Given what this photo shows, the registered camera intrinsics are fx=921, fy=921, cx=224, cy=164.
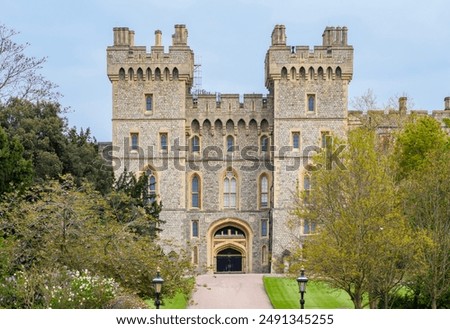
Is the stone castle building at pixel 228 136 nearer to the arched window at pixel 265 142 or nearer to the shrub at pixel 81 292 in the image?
the arched window at pixel 265 142

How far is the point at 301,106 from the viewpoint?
146 ft

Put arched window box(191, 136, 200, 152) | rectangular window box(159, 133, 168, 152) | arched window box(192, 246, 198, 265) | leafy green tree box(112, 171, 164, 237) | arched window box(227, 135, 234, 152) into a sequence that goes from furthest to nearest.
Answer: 1. arched window box(227, 135, 234, 152)
2. arched window box(191, 136, 200, 152)
3. arched window box(192, 246, 198, 265)
4. rectangular window box(159, 133, 168, 152)
5. leafy green tree box(112, 171, 164, 237)

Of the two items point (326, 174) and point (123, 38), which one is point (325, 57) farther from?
point (326, 174)

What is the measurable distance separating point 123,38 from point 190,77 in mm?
3814

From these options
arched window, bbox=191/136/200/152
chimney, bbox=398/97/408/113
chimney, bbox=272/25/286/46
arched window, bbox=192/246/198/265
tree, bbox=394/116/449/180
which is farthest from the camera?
chimney, bbox=398/97/408/113

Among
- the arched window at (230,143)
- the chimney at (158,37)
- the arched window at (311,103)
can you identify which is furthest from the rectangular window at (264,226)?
the chimney at (158,37)

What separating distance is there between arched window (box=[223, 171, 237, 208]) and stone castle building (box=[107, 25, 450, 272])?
5 centimetres

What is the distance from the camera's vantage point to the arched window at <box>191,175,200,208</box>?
150 feet

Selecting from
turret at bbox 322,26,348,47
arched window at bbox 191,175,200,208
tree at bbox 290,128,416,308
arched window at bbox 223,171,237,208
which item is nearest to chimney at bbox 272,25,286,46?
turret at bbox 322,26,348,47

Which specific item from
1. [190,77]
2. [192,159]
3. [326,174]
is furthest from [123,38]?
[326,174]

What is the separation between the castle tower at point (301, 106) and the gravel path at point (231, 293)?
15.8 feet

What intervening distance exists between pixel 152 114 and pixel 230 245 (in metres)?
7.62

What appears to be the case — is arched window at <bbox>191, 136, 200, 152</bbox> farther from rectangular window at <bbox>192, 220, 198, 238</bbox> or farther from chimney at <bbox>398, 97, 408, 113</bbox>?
chimney at <bbox>398, 97, 408, 113</bbox>

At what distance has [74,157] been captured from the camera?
34312 millimetres
